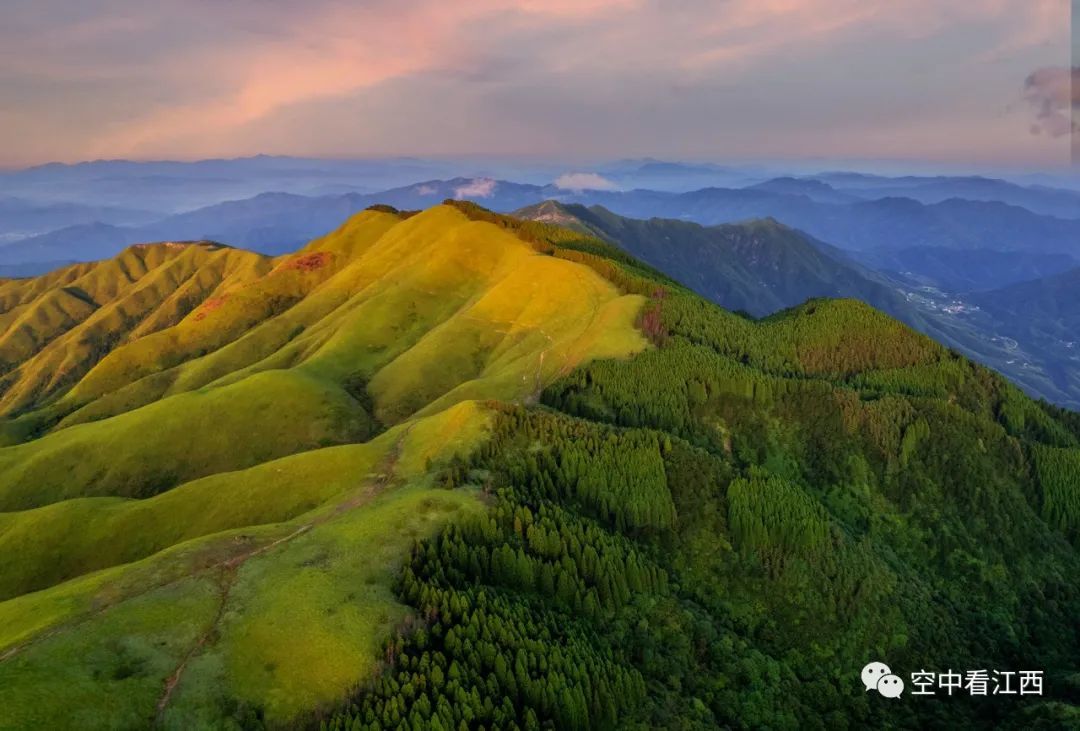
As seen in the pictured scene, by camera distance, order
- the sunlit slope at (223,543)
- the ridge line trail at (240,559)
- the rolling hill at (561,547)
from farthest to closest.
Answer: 1. the rolling hill at (561,547)
2. the sunlit slope at (223,543)
3. the ridge line trail at (240,559)

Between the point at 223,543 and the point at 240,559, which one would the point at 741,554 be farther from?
the point at 223,543

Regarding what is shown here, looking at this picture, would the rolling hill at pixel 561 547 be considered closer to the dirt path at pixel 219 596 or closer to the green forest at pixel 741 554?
the dirt path at pixel 219 596

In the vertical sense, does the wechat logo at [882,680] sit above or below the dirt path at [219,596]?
below

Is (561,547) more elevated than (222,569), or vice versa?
(222,569)

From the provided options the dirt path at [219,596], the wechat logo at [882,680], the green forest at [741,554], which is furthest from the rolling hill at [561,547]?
the wechat logo at [882,680]

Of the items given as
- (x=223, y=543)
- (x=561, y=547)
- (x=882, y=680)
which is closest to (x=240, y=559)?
(x=223, y=543)

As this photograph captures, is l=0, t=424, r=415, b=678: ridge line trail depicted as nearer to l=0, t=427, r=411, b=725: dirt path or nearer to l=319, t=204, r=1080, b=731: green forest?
l=0, t=427, r=411, b=725: dirt path

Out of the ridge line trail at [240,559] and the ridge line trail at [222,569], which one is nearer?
the ridge line trail at [240,559]
